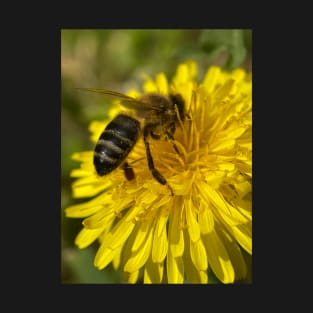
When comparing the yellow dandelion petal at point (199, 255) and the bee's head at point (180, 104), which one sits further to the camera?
the bee's head at point (180, 104)

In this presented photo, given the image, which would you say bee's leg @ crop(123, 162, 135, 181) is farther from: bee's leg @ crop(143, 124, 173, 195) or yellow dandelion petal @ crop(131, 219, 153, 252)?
yellow dandelion petal @ crop(131, 219, 153, 252)

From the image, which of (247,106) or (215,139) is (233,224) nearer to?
(215,139)

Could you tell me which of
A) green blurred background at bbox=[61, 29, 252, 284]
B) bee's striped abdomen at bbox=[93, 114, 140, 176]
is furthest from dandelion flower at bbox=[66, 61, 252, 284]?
green blurred background at bbox=[61, 29, 252, 284]

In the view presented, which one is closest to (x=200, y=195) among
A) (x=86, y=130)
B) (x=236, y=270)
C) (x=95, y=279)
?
(x=236, y=270)

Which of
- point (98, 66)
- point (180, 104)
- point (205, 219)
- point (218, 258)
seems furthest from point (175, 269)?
point (98, 66)

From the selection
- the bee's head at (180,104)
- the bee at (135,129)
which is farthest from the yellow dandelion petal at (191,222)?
the bee's head at (180,104)

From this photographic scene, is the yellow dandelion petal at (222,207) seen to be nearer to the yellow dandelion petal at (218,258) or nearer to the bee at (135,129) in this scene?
the yellow dandelion petal at (218,258)
